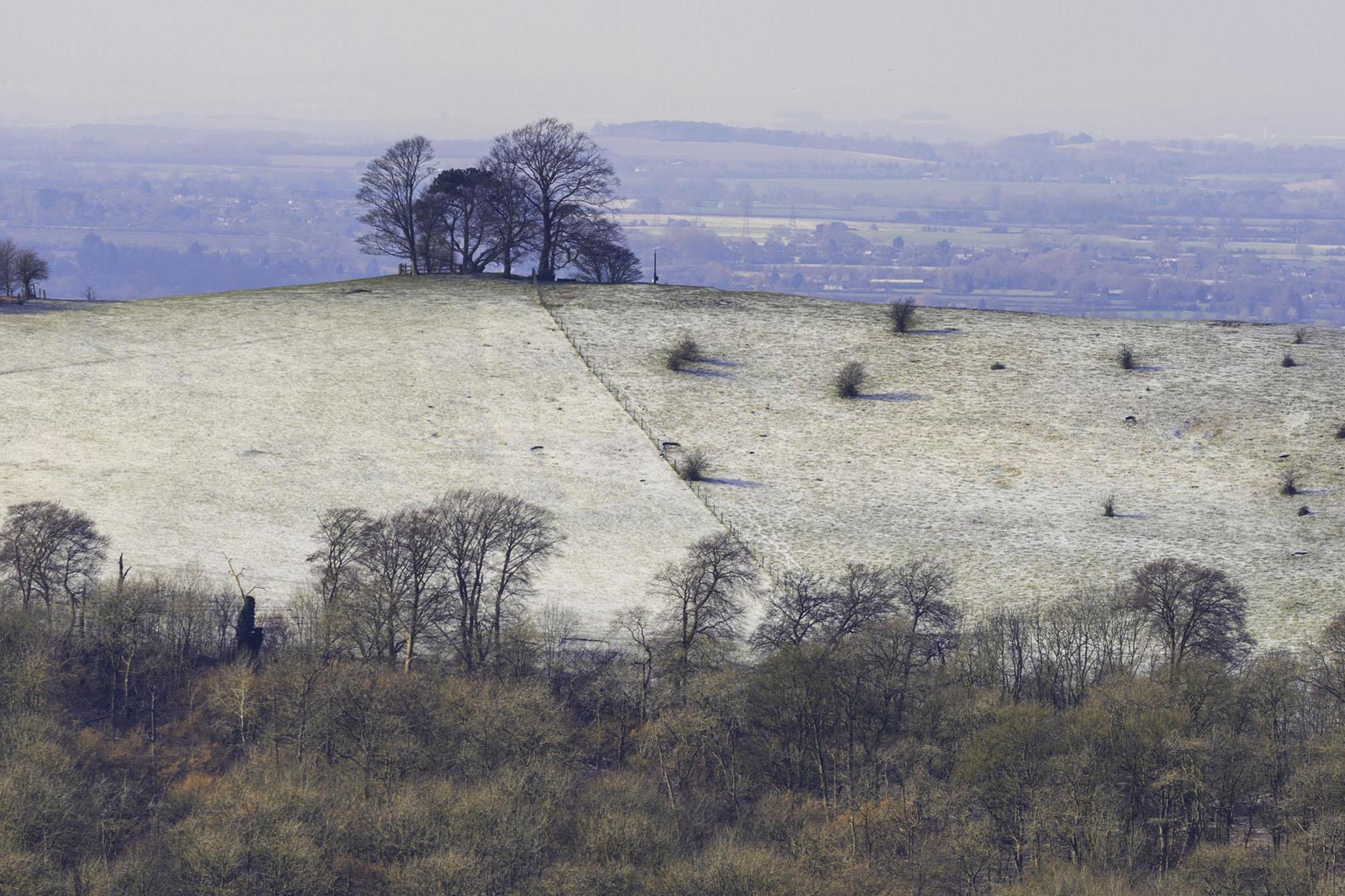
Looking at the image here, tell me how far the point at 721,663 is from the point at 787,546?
11.5 metres

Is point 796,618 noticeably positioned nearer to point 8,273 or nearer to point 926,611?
point 926,611

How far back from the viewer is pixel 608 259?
110m

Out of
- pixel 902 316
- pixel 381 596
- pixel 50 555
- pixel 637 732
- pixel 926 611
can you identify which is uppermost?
pixel 902 316

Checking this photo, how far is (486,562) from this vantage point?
58500mm

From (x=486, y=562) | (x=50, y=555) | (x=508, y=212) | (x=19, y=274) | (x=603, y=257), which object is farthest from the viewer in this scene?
(x=603, y=257)

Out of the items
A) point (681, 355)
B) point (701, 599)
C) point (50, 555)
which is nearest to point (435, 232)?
point (681, 355)

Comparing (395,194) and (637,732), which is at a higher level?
(395,194)

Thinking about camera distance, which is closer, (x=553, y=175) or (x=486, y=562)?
(x=486, y=562)

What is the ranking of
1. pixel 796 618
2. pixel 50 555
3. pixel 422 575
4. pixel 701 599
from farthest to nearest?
pixel 422 575 < pixel 50 555 < pixel 796 618 < pixel 701 599

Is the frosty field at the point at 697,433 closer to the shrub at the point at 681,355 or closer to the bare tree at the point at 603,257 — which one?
the shrub at the point at 681,355

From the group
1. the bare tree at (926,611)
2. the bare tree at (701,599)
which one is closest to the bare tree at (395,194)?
the bare tree at (701,599)

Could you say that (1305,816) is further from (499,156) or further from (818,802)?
(499,156)

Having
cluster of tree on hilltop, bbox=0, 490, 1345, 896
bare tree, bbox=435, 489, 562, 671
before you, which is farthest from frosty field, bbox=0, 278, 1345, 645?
cluster of tree on hilltop, bbox=0, 490, 1345, 896

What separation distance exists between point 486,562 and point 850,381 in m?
30.2
